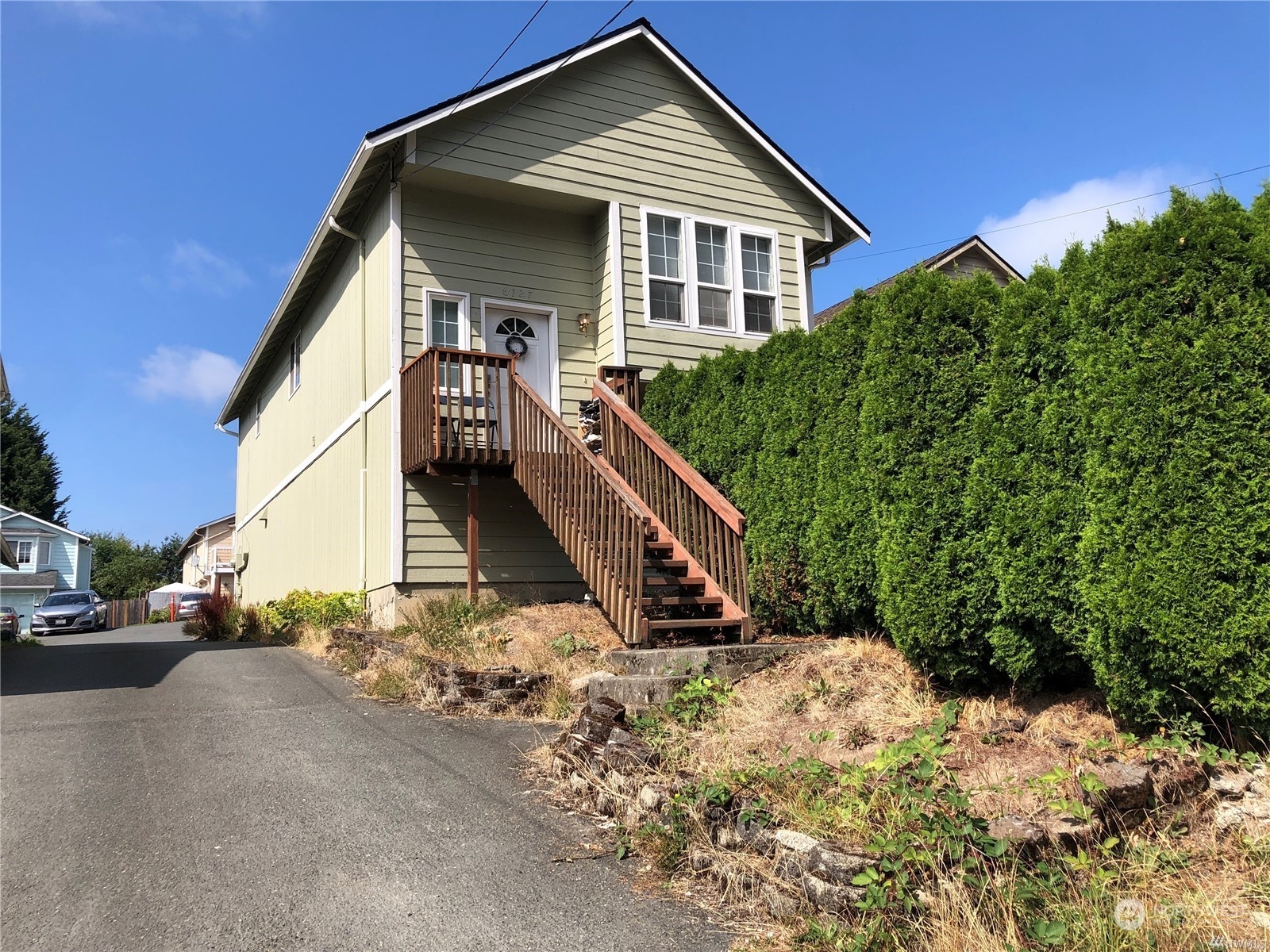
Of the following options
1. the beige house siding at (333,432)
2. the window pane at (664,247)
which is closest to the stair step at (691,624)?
the beige house siding at (333,432)

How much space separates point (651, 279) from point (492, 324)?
2322mm

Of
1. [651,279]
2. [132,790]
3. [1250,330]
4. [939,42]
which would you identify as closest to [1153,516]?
[1250,330]

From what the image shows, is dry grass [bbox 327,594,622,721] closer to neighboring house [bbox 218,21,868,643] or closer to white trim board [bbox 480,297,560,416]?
neighboring house [bbox 218,21,868,643]

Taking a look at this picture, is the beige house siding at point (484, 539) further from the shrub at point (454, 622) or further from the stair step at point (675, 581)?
the stair step at point (675, 581)

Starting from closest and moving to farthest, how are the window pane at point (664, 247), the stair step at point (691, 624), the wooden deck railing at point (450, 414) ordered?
the stair step at point (691, 624), the wooden deck railing at point (450, 414), the window pane at point (664, 247)

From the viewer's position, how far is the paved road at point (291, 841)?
3.43 m

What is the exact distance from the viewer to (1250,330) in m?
3.84

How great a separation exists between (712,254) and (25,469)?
5137 cm

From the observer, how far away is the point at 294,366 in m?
17.8

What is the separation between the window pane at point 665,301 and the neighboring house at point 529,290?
1.1 inches

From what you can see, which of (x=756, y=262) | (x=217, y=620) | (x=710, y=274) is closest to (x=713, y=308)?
(x=710, y=274)

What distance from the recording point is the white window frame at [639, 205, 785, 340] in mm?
12328

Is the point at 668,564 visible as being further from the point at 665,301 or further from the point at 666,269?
the point at 666,269

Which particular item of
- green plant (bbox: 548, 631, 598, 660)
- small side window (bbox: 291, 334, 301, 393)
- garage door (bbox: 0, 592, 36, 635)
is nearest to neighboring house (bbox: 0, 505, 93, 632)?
garage door (bbox: 0, 592, 36, 635)
